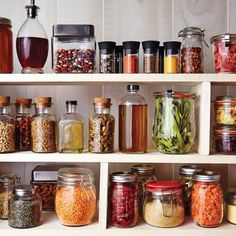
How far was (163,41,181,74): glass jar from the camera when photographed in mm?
1434

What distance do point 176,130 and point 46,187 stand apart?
0.52 m

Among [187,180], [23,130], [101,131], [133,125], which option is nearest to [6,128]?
[23,130]

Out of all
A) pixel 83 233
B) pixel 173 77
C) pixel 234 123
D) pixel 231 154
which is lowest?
pixel 83 233

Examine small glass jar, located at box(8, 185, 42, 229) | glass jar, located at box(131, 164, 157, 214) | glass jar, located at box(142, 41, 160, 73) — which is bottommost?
small glass jar, located at box(8, 185, 42, 229)

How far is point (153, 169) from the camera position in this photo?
1571mm

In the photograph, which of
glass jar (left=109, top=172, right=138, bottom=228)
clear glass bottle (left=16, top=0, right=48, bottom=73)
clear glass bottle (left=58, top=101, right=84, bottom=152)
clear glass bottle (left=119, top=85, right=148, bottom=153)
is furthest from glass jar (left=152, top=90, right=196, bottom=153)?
clear glass bottle (left=16, top=0, right=48, bottom=73)

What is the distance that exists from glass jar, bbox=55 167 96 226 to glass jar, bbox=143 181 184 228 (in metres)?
0.19

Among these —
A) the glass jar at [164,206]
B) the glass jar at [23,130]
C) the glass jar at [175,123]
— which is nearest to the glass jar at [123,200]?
the glass jar at [164,206]

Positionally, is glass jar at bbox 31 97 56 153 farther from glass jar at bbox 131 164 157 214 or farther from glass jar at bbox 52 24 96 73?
glass jar at bbox 131 164 157 214

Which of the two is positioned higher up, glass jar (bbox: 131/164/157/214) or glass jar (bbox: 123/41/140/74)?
glass jar (bbox: 123/41/140/74)

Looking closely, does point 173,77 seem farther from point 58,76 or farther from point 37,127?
point 37,127

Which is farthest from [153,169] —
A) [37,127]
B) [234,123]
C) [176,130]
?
[37,127]

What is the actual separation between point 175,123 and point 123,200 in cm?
31

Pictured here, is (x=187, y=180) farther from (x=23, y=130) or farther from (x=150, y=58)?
(x=23, y=130)
